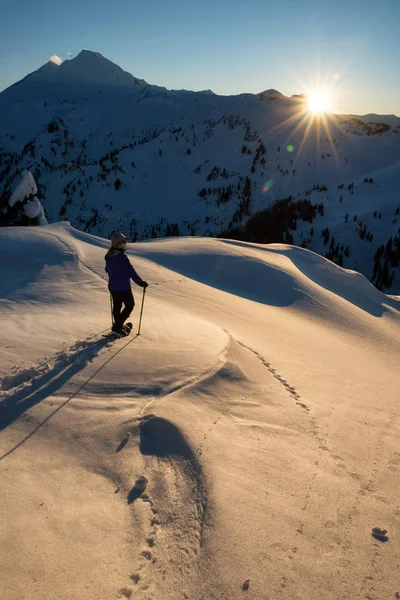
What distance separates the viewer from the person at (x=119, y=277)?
6.79m

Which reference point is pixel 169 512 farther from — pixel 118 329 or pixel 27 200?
pixel 27 200

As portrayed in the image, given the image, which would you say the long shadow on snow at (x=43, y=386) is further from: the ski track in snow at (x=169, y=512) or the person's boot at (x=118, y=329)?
the ski track in snow at (x=169, y=512)

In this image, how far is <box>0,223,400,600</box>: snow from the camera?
2555 millimetres

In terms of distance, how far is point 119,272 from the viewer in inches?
273

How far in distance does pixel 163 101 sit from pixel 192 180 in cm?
9337

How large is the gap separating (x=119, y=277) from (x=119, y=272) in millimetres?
97

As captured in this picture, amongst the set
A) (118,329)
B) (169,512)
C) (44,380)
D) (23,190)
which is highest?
(23,190)

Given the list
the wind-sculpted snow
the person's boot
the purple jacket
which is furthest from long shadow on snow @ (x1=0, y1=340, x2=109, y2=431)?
the wind-sculpted snow

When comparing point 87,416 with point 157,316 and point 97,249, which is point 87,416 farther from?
point 97,249

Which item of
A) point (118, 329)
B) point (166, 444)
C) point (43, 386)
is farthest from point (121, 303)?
point (166, 444)

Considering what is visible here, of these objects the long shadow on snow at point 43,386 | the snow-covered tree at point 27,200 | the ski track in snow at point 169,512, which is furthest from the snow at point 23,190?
the ski track in snow at point 169,512

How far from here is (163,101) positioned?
159 metres

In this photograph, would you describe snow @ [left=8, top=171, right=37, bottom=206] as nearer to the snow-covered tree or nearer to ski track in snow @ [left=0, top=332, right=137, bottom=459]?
the snow-covered tree

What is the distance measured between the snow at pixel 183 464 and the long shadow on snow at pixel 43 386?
0.08ft
